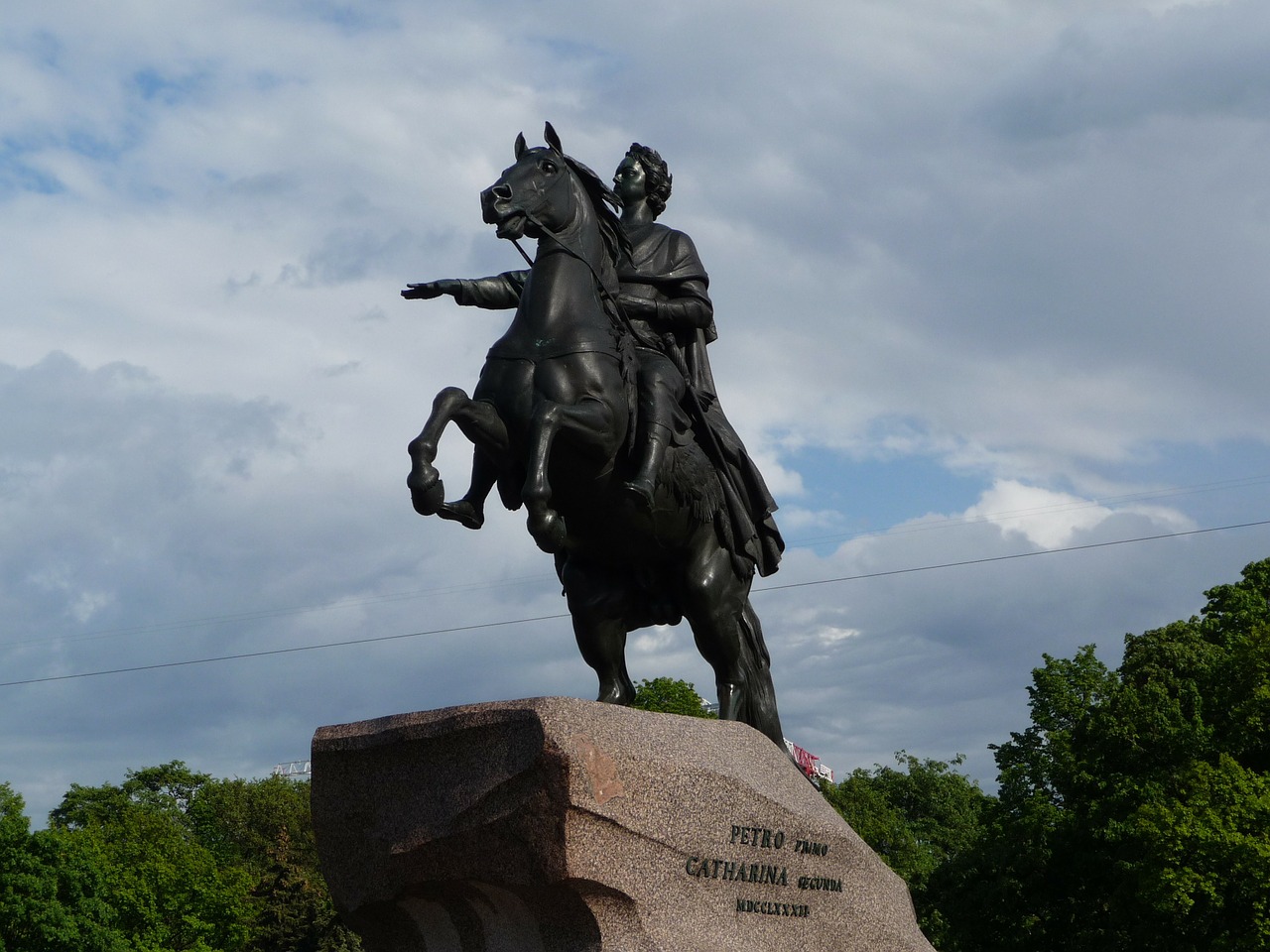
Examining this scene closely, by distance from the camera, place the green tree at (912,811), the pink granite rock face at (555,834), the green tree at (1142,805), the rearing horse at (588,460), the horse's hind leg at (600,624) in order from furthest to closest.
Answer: the green tree at (912,811) → the green tree at (1142,805) → the horse's hind leg at (600,624) → the rearing horse at (588,460) → the pink granite rock face at (555,834)

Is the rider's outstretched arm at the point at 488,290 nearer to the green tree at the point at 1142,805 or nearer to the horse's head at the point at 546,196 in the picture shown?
the horse's head at the point at 546,196

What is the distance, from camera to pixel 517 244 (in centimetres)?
868

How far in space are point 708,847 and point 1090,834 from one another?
997 inches

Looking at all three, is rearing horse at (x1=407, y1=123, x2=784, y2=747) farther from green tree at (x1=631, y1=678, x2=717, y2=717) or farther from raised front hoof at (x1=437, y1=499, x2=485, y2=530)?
green tree at (x1=631, y1=678, x2=717, y2=717)

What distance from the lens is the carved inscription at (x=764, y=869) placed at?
24.6 ft

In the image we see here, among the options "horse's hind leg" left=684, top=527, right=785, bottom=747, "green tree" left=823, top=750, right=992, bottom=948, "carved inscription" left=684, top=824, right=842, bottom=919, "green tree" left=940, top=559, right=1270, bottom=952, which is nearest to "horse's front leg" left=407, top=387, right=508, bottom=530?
"horse's hind leg" left=684, top=527, right=785, bottom=747

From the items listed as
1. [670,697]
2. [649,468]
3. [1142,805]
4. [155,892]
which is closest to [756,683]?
[649,468]

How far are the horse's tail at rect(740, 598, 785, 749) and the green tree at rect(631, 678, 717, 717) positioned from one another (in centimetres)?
2820

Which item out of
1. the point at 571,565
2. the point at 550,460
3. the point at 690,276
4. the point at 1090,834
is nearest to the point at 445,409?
the point at 550,460

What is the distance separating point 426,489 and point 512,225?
1.67 m

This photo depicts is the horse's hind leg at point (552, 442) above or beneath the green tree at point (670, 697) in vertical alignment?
beneath

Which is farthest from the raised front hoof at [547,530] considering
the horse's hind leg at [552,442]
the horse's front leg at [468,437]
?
the horse's front leg at [468,437]

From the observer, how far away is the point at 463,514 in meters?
8.32

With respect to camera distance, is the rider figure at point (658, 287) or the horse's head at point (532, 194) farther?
the rider figure at point (658, 287)
